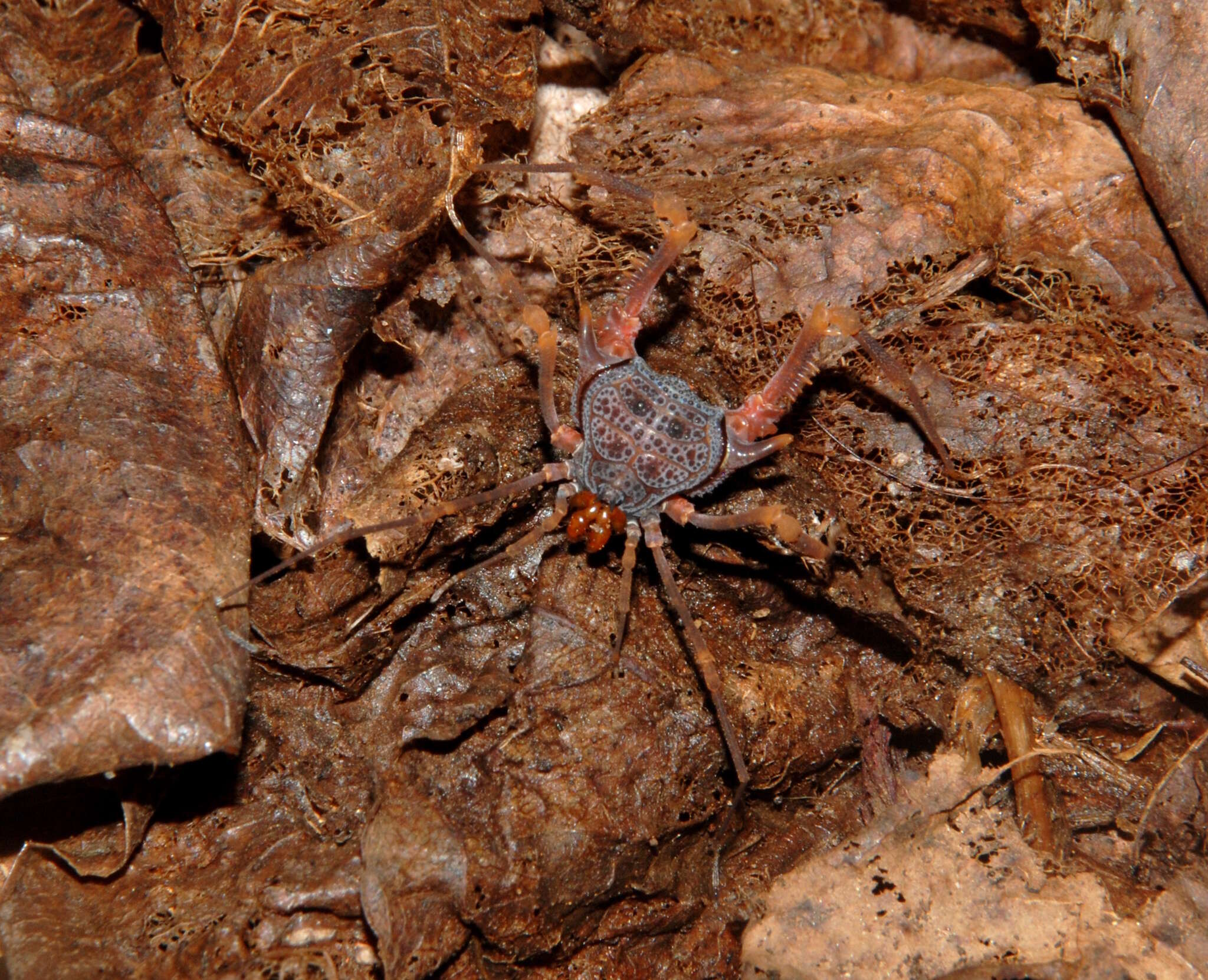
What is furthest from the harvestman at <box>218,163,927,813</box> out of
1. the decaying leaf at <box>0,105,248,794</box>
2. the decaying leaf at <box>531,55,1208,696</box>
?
the decaying leaf at <box>0,105,248,794</box>

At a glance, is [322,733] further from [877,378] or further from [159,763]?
[877,378]

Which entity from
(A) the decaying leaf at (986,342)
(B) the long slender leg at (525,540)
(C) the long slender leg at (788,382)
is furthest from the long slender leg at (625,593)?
(A) the decaying leaf at (986,342)

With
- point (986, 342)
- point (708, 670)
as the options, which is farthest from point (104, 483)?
point (986, 342)

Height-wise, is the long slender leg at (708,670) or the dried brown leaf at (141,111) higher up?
the dried brown leaf at (141,111)

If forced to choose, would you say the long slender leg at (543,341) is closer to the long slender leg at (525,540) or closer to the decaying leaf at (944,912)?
the long slender leg at (525,540)

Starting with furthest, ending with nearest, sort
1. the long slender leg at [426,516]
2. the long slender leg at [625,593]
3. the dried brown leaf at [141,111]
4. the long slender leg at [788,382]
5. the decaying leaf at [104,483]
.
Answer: the dried brown leaf at [141,111]
the long slender leg at [625,593]
the long slender leg at [788,382]
the long slender leg at [426,516]
the decaying leaf at [104,483]

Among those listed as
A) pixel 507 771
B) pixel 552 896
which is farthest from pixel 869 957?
pixel 507 771

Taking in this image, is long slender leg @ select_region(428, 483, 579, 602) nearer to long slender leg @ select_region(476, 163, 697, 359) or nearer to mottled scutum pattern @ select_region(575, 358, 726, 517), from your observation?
mottled scutum pattern @ select_region(575, 358, 726, 517)
